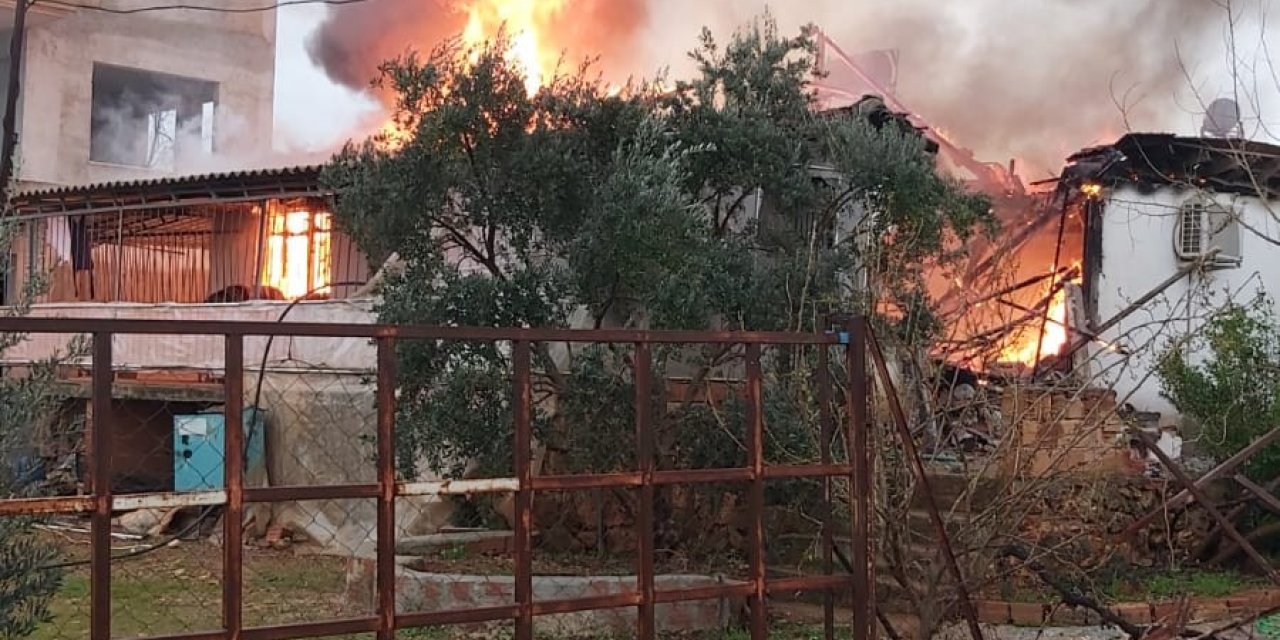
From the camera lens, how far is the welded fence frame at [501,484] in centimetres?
306

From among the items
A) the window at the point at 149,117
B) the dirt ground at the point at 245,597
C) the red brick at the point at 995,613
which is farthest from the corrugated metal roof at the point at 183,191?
the red brick at the point at 995,613

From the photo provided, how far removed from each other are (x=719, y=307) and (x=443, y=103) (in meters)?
2.73

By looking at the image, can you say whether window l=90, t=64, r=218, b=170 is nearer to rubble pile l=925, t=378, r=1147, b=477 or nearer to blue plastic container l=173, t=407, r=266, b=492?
blue plastic container l=173, t=407, r=266, b=492

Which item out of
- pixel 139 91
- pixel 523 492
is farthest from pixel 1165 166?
pixel 139 91

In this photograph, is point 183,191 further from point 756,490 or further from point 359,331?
point 756,490

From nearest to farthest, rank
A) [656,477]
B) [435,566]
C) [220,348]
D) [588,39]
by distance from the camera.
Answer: [656,477] < [435,566] < [220,348] < [588,39]

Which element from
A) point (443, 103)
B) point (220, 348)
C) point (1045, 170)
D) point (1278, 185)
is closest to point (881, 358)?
point (443, 103)

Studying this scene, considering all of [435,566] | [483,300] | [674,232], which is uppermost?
[674,232]

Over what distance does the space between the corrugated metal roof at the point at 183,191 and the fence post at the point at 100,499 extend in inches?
386

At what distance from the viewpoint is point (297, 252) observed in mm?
14383

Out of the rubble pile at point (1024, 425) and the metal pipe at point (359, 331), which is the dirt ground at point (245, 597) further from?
the metal pipe at point (359, 331)

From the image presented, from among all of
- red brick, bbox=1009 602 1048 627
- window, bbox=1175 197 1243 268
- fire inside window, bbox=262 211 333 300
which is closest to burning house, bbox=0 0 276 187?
fire inside window, bbox=262 211 333 300

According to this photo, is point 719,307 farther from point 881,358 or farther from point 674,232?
point 881,358

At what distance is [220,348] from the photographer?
12.8 metres
